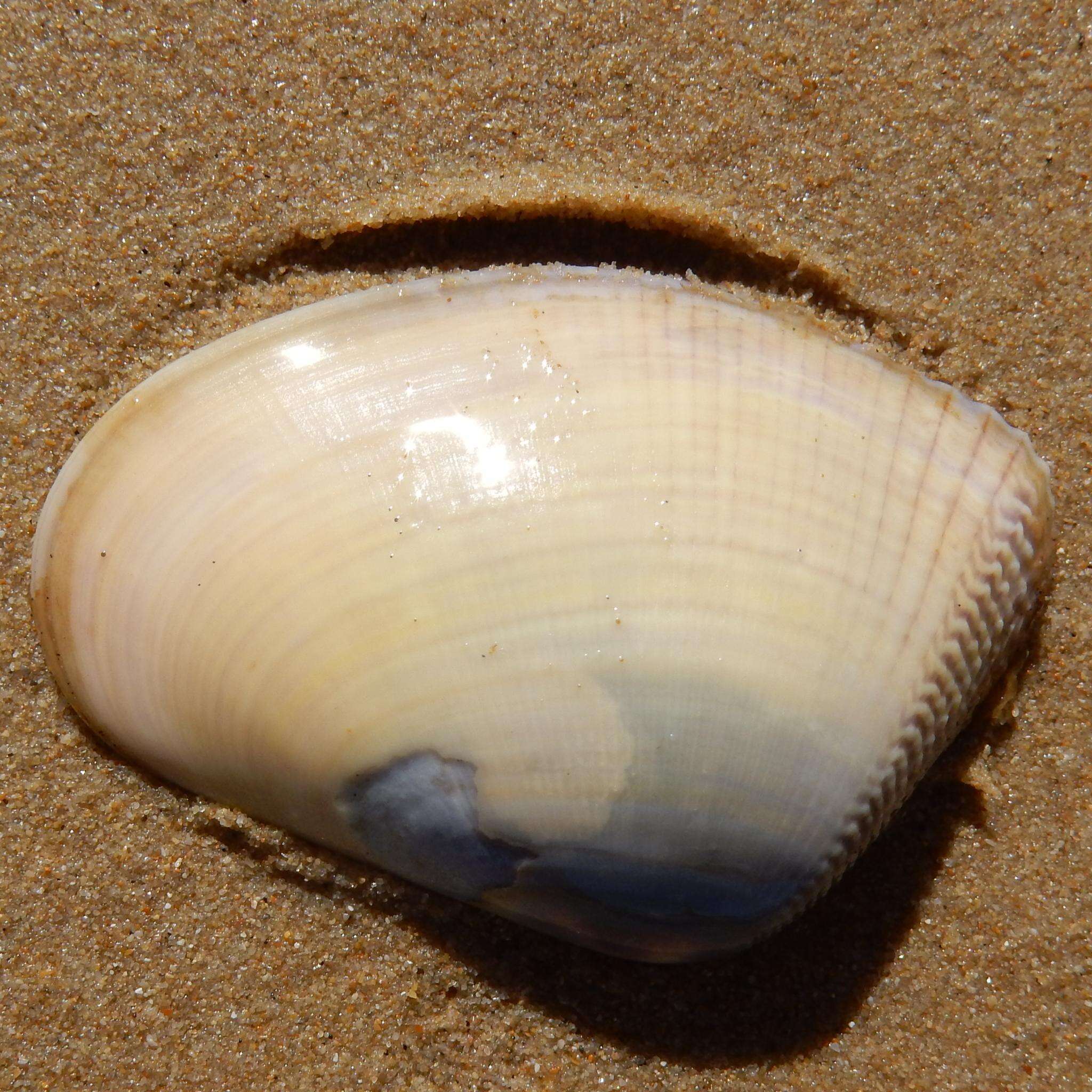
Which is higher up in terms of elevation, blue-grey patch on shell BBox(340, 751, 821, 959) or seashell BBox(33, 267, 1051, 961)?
seashell BBox(33, 267, 1051, 961)

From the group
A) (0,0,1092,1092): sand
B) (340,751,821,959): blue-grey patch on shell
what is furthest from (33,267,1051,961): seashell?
(0,0,1092,1092): sand

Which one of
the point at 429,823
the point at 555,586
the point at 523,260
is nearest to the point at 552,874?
the point at 429,823

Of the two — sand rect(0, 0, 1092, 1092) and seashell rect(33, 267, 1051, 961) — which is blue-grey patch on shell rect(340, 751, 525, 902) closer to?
seashell rect(33, 267, 1051, 961)

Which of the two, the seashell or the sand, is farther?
the sand

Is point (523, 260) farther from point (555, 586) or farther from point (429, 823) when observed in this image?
point (429, 823)

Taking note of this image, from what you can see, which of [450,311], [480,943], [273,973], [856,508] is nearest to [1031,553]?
[856,508]

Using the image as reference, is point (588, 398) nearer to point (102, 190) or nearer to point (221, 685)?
point (221, 685)
